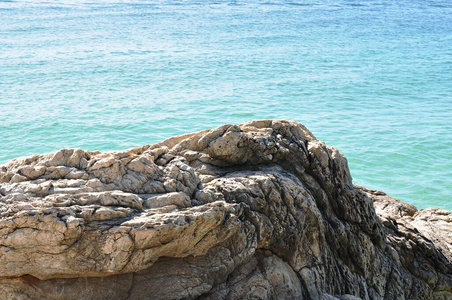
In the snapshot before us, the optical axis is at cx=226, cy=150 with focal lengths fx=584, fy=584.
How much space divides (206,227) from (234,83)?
16534 mm

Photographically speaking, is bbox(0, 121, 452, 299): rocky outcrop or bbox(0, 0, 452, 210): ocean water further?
bbox(0, 0, 452, 210): ocean water

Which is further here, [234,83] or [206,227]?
[234,83]

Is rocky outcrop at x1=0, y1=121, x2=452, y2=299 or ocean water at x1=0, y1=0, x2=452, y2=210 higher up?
rocky outcrop at x1=0, y1=121, x2=452, y2=299

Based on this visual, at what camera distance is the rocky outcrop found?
4055 millimetres

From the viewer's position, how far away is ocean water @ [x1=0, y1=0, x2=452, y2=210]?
14938 mm

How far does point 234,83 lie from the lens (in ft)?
68.0

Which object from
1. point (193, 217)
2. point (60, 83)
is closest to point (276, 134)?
point (193, 217)

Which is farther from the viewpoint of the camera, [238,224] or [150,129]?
[150,129]

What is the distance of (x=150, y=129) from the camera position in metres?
15.8

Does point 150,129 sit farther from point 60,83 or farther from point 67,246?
point 67,246

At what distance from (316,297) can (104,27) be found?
1155 inches

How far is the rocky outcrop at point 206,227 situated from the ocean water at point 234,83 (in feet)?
21.5

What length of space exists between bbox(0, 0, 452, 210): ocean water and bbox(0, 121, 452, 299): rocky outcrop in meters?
6.54

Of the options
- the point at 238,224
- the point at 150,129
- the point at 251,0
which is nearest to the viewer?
the point at 238,224
